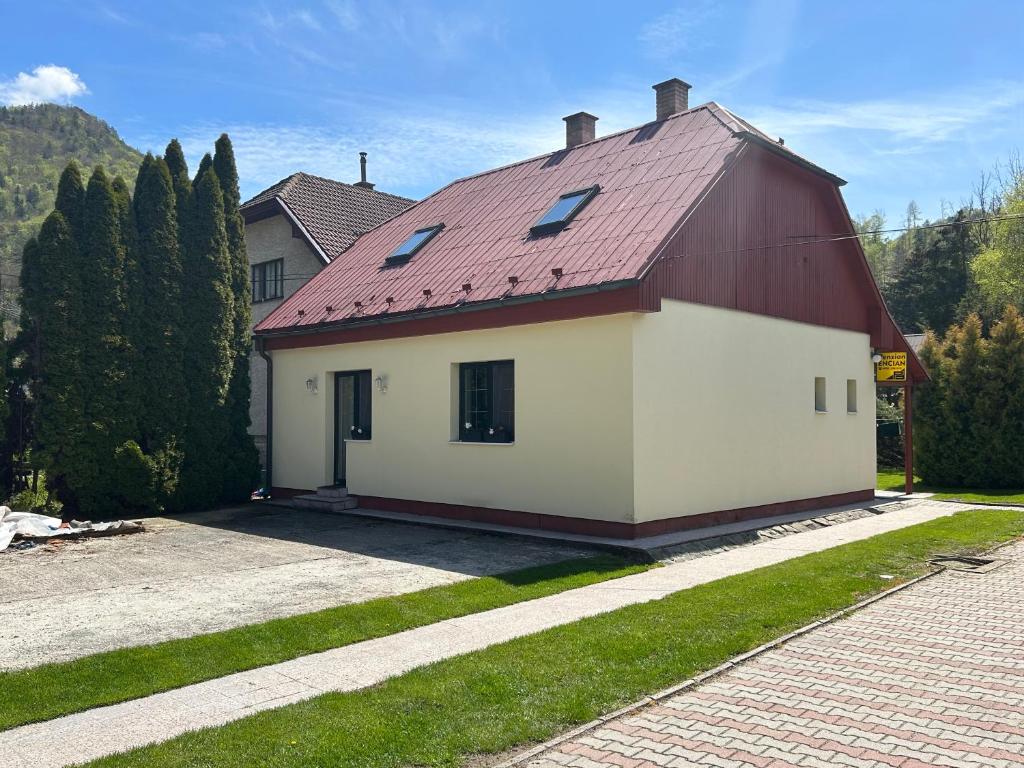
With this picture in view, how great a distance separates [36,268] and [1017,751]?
48.1 feet

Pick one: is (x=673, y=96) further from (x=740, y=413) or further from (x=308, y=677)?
(x=308, y=677)

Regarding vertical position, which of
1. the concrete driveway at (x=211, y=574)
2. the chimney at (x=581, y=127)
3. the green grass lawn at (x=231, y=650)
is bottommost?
the concrete driveway at (x=211, y=574)

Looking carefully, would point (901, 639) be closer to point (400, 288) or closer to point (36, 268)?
point (400, 288)

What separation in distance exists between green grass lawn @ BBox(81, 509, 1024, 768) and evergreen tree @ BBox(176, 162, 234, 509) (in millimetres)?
10144

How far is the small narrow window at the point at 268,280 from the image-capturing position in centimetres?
2108

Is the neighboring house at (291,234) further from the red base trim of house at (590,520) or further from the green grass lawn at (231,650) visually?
the green grass lawn at (231,650)

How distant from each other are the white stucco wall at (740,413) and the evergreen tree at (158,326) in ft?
27.8

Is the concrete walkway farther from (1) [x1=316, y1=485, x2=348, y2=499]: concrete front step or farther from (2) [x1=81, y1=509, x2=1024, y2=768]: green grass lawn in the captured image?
(1) [x1=316, y1=485, x2=348, y2=499]: concrete front step

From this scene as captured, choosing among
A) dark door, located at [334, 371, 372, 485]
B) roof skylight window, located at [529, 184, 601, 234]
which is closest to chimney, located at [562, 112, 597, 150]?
roof skylight window, located at [529, 184, 601, 234]

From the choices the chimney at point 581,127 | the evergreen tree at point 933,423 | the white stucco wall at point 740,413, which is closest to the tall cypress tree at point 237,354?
the chimney at point 581,127

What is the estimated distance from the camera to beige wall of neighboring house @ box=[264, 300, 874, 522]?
37.0 ft

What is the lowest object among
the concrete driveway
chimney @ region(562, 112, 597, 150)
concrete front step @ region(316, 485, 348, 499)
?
the concrete driveway

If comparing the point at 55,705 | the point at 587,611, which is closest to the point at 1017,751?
the point at 587,611

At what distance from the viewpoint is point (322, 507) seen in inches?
589
